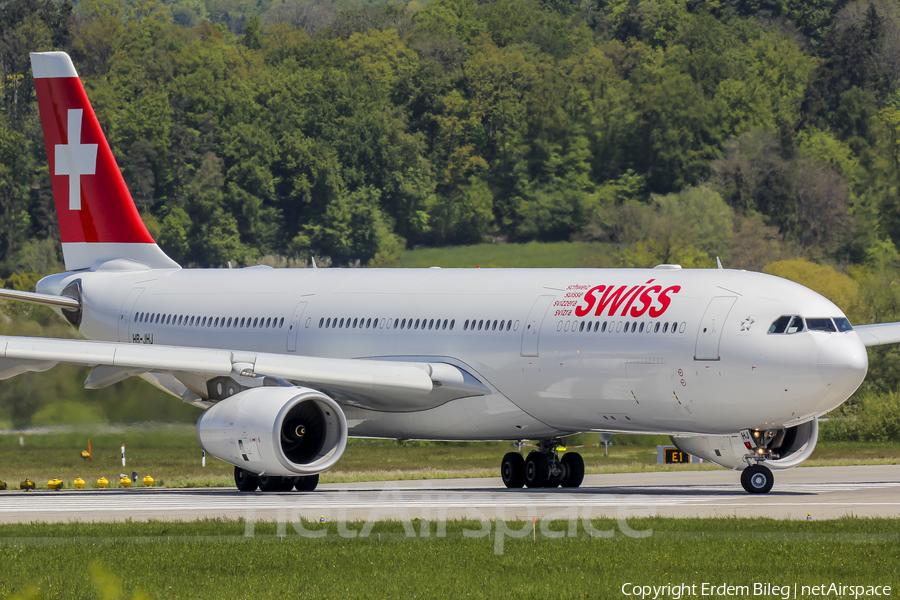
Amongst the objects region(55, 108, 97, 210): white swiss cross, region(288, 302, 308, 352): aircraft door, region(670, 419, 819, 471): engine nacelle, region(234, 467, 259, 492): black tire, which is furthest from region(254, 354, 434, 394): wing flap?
region(55, 108, 97, 210): white swiss cross

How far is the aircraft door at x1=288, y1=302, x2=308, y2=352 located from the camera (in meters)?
30.7

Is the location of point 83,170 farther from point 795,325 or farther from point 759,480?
point 795,325

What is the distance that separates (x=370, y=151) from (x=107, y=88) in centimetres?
2137

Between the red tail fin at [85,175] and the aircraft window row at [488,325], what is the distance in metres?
10.8

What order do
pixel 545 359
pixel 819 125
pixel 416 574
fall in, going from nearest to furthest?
1. pixel 416 574
2. pixel 545 359
3. pixel 819 125

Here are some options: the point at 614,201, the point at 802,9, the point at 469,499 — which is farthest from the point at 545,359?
the point at 802,9

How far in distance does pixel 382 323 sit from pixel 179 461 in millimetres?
12425

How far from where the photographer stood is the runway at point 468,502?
846 inches

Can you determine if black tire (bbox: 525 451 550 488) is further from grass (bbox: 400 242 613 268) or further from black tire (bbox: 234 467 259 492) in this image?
grass (bbox: 400 242 613 268)

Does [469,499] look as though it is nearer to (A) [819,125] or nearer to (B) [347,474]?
(B) [347,474]

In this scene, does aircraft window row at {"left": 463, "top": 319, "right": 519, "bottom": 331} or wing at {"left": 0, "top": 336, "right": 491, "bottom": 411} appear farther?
aircraft window row at {"left": 463, "top": 319, "right": 519, "bottom": 331}

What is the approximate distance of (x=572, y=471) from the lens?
2883cm

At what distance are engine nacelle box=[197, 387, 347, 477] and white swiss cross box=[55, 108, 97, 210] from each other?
11.2 m

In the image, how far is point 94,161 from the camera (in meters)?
35.4
